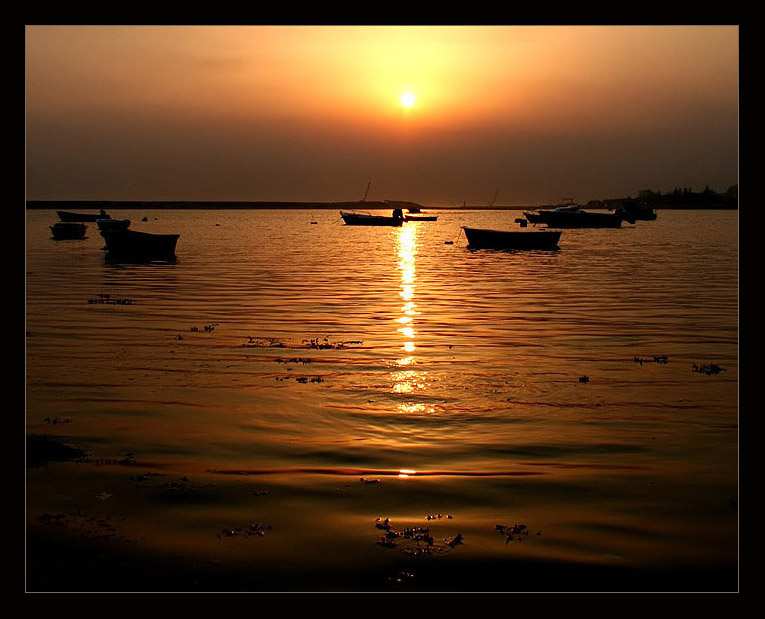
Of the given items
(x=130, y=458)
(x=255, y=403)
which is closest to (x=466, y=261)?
(x=255, y=403)

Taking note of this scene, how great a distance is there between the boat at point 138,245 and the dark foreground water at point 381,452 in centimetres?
2524

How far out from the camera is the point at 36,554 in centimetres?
803

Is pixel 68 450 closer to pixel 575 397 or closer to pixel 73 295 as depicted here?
pixel 575 397

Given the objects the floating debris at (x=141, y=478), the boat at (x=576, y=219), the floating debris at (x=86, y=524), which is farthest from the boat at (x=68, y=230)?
the floating debris at (x=86, y=524)

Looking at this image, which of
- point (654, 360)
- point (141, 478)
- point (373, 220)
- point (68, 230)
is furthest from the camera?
point (373, 220)

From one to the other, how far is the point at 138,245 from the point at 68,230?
1546 inches

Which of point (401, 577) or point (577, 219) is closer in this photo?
point (401, 577)

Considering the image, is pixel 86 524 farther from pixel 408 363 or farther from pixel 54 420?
pixel 408 363

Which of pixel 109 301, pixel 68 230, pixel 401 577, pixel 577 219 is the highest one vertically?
pixel 577 219

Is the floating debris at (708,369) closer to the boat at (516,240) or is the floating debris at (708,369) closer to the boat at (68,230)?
the boat at (516,240)

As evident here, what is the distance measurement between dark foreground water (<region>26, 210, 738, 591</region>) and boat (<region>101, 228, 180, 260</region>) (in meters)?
25.2

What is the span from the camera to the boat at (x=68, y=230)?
283ft

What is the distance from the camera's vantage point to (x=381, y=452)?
11633 millimetres

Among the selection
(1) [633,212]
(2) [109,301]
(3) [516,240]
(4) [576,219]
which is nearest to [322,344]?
(2) [109,301]
